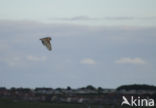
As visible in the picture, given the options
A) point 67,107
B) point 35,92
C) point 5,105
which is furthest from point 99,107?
point 35,92

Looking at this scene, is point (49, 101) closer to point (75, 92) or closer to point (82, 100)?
point (82, 100)

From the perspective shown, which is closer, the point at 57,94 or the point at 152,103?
the point at 152,103

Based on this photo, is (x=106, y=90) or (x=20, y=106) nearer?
(x=20, y=106)

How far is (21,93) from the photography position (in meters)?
110

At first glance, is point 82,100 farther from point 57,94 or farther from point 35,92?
point 35,92

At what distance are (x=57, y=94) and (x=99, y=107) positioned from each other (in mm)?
29875

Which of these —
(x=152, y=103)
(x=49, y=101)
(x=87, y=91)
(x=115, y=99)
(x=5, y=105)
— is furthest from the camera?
(x=87, y=91)

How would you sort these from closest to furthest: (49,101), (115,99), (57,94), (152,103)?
(152,103)
(115,99)
(49,101)
(57,94)

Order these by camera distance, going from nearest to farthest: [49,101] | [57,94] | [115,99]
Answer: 1. [115,99]
2. [49,101]
3. [57,94]

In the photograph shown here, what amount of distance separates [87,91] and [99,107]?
36.5 meters

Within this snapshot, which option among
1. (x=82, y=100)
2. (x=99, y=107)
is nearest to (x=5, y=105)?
(x=99, y=107)

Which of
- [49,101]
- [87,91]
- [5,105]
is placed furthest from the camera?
[87,91]

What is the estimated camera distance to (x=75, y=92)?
373 ft

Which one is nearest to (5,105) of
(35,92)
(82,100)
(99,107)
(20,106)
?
(20,106)
